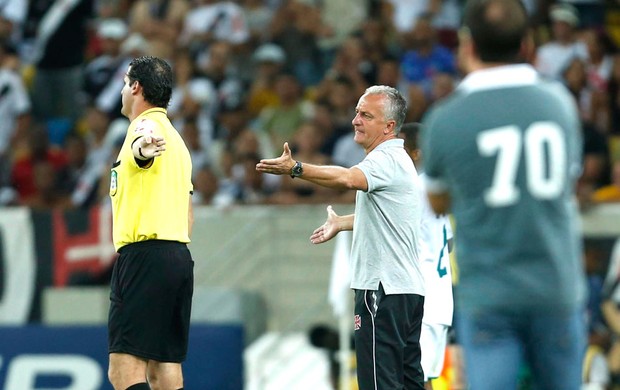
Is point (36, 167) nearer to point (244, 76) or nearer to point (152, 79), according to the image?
point (244, 76)

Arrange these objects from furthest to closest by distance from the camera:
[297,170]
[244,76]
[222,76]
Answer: [244,76] < [222,76] < [297,170]

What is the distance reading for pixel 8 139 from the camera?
54.9ft

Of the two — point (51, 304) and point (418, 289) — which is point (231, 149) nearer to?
point (51, 304)

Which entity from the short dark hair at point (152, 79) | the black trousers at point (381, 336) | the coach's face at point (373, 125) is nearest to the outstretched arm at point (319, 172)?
the coach's face at point (373, 125)

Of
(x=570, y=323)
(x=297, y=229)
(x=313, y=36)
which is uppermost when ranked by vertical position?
(x=313, y=36)

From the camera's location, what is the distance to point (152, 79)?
802 centimetres

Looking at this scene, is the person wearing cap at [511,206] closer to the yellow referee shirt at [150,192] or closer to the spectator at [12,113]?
the yellow referee shirt at [150,192]

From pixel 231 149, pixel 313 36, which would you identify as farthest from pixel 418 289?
pixel 313 36

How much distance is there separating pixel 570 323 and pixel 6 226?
9.44 m

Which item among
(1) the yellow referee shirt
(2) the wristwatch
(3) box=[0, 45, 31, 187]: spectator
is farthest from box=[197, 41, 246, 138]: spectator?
(2) the wristwatch

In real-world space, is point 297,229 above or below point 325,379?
above

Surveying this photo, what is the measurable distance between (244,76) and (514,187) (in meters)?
12.2

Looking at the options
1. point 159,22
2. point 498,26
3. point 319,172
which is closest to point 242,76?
point 159,22

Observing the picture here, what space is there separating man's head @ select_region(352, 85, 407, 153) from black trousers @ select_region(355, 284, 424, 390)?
0.93 metres
